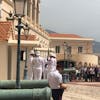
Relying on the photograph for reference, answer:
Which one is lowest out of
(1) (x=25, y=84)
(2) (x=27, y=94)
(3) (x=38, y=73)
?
(3) (x=38, y=73)

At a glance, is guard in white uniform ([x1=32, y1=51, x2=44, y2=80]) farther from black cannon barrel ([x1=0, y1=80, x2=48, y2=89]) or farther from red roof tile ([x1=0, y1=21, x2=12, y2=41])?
black cannon barrel ([x1=0, y1=80, x2=48, y2=89])

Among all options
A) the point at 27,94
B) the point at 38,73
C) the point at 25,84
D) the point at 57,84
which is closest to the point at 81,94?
the point at 38,73

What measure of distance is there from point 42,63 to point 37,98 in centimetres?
1294

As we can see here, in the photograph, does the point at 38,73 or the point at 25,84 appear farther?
the point at 38,73

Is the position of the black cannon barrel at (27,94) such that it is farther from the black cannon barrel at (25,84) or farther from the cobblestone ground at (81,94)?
the cobblestone ground at (81,94)

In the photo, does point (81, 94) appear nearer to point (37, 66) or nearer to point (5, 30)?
point (37, 66)

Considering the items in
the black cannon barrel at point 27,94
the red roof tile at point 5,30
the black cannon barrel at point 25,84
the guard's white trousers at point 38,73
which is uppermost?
the red roof tile at point 5,30

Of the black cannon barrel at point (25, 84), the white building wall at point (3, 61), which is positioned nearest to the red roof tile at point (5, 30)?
the white building wall at point (3, 61)

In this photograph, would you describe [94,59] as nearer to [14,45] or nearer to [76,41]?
[76,41]

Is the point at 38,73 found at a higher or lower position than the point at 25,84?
lower

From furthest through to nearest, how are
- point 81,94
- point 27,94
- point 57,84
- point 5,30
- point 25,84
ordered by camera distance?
point 5,30
point 81,94
point 25,84
point 57,84
point 27,94

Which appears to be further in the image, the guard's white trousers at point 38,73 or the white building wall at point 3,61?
the white building wall at point 3,61

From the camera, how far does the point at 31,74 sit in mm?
24062

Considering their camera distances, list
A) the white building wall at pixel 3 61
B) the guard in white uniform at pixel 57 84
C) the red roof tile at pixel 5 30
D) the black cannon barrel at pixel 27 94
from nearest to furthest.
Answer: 1. the black cannon barrel at pixel 27 94
2. the guard in white uniform at pixel 57 84
3. the white building wall at pixel 3 61
4. the red roof tile at pixel 5 30
